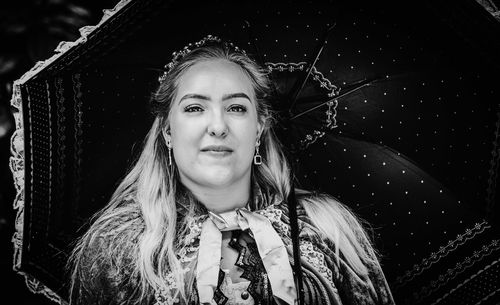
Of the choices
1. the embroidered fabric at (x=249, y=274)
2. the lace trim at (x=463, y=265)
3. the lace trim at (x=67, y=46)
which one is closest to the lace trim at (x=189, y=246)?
the embroidered fabric at (x=249, y=274)

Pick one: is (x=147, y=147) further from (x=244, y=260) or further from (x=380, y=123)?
(x=380, y=123)

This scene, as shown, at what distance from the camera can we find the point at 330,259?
2.60 m

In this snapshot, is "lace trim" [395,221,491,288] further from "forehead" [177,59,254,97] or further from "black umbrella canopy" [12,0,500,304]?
"forehead" [177,59,254,97]

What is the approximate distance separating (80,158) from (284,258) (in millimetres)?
1000

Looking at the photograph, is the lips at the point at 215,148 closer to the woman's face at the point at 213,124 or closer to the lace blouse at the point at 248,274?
the woman's face at the point at 213,124

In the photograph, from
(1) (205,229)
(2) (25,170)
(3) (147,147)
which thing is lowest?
(1) (205,229)

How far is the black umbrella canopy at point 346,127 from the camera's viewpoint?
239cm

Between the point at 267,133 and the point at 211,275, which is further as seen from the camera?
the point at 267,133

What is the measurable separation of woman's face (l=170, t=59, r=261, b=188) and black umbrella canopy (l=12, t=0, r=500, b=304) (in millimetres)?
149

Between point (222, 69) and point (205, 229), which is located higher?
point (222, 69)

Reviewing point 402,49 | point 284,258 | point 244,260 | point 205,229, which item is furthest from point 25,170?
point 402,49

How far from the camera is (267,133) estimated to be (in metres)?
2.59

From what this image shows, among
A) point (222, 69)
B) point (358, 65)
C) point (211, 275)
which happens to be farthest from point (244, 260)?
point (358, 65)

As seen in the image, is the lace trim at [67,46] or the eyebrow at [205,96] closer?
the lace trim at [67,46]
